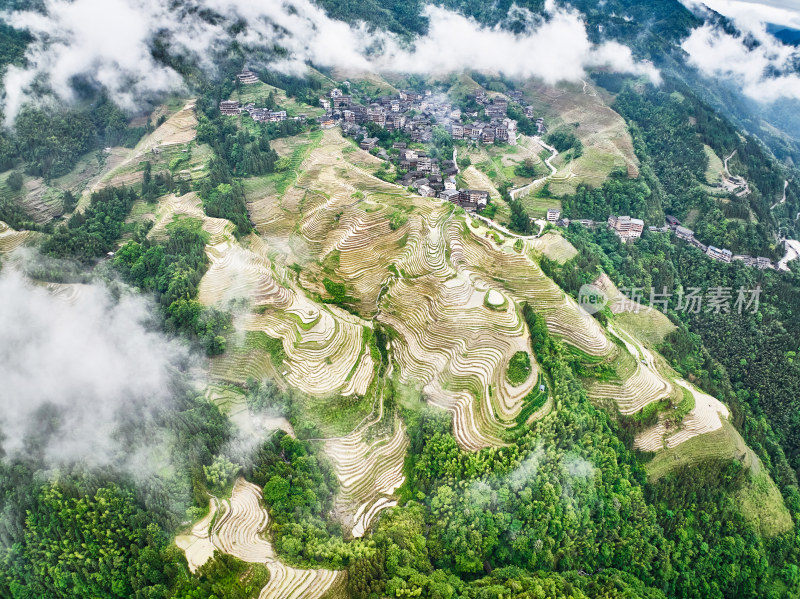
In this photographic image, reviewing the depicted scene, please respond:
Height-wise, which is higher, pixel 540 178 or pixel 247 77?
pixel 540 178

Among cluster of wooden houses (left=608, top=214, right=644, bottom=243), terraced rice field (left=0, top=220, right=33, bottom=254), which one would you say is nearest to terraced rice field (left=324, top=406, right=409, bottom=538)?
terraced rice field (left=0, top=220, right=33, bottom=254)

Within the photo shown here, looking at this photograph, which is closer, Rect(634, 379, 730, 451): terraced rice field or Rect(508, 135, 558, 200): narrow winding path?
Rect(634, 379, 730, 451): terraced rice field

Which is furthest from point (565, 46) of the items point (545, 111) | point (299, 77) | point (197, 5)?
point (197, 5)

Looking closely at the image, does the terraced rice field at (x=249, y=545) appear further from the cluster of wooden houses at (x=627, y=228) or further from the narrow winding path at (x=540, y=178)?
the cluster of wooden houses at (x=627, y=228)

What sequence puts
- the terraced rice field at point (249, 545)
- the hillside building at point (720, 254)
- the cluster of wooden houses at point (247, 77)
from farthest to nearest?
the cluster of wooden houses at point (247, 77), the hillside building at point (720, 254), the terraced rice field at point (249, 545)

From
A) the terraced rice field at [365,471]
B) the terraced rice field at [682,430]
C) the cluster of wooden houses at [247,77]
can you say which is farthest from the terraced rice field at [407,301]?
the cluster of wooden houses at [247,77]

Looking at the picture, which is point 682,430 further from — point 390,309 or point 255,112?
point 255,112

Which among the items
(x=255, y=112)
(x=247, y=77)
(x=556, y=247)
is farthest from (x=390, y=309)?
(x=247, y=77)

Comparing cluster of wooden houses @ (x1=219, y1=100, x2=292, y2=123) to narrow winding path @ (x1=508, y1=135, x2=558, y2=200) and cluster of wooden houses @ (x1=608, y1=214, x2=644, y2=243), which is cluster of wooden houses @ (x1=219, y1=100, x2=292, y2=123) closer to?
narrow winding path @ (x1=508, y1=135, x2=558, y2=200)
